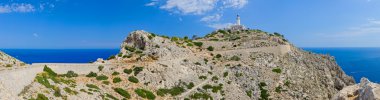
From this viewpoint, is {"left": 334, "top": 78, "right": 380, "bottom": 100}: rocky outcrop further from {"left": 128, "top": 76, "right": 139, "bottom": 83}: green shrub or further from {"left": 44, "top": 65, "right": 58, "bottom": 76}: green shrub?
{"left": 128, "top": 76, "right": 139, "bottom": 83}: green shrub

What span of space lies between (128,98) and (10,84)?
17.1 metres

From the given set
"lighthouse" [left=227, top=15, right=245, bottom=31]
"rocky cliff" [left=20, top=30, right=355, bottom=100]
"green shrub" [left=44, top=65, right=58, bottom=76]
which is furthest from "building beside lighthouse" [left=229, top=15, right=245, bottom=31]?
"green shrub" [left=44, top=65, right=58, bottom=76]

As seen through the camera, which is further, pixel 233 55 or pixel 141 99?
pixel 233 55

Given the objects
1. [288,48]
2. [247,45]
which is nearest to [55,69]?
[247,45]

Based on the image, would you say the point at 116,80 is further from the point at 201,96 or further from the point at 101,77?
the point at 201,96

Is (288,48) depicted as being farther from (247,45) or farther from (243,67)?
(243,67)

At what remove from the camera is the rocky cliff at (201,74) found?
41094 millimetres

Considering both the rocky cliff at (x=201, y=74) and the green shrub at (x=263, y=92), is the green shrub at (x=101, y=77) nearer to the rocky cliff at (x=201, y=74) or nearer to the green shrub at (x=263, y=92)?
the rocky cliff at (x=201, y=74)

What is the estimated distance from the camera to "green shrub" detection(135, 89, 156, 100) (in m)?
44.6

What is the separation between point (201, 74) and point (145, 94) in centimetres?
1708

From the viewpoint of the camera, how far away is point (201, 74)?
60.5m

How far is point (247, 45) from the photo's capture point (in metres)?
81.1

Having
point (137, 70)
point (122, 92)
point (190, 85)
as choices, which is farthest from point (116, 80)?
point (190, 85)

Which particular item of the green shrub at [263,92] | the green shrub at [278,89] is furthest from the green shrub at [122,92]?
the green shrub at [278,89]
